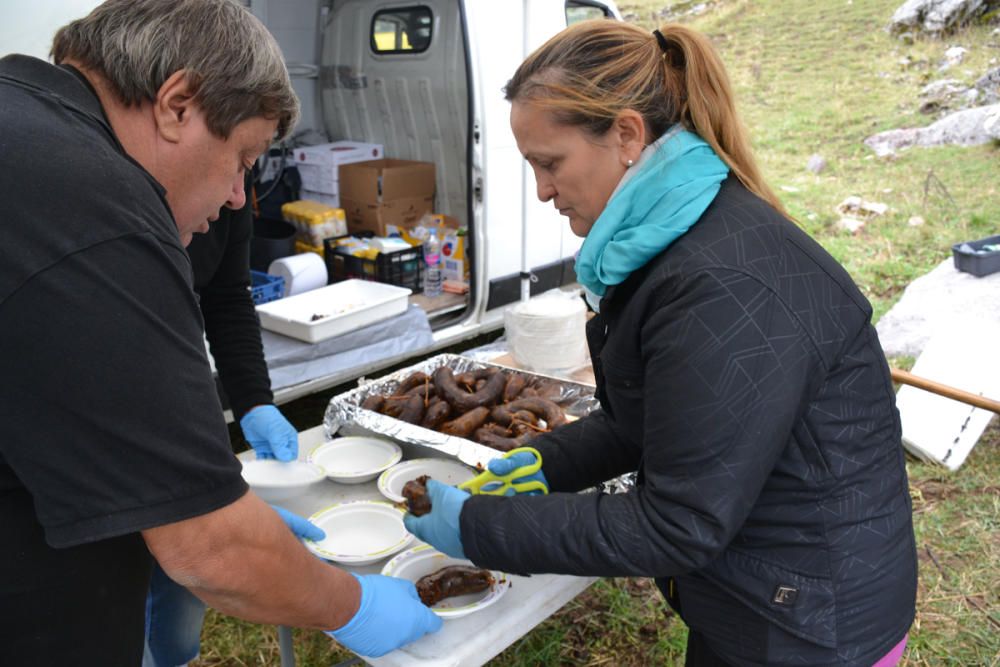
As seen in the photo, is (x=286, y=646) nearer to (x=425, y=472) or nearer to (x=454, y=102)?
(x=425, y=472)

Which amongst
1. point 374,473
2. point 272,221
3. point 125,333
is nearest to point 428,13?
point 272,221

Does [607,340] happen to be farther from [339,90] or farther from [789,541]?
[339,90]

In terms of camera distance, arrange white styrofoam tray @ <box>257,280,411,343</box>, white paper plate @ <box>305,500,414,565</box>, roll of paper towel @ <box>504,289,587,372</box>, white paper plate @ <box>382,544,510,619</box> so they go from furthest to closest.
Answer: white styrofoam tray @ <box>257,280,411,343</box>
roll of paper towel @ <box>504,289,587,372</box>
white paper plate @ <box>305,500,414,565</box>
white paper plate @ <box>382,544,510,619</box>

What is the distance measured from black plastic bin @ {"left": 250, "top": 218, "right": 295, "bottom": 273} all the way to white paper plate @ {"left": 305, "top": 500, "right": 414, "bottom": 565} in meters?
3.46

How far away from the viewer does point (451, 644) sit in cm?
171

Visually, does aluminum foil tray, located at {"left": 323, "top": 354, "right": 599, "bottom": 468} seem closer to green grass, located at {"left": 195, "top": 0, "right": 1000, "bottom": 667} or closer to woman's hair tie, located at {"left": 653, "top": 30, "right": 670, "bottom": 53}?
green grass, located at {"left": 195, "top": 0, "right": 1000, "bottom": 667}

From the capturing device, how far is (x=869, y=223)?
9148 mm

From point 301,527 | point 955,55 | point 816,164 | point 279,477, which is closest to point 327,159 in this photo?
point 279,477

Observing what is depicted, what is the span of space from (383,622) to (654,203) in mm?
1004

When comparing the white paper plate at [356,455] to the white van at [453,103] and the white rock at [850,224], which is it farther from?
the white rock at [850,224]

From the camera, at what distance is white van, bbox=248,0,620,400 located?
15.6 feet

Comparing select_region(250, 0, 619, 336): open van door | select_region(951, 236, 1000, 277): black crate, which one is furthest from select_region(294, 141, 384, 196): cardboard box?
select_region(951, 236, 1000, 277): black crate

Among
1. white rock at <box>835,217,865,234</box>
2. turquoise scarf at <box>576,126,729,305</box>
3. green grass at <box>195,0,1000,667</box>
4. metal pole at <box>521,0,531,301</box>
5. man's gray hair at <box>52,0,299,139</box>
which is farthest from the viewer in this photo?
white rock at <box>835,217,865,234</box>

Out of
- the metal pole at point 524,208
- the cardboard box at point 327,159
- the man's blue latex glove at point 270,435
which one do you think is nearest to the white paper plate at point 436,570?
the man's blue latex glove at point 270,435
